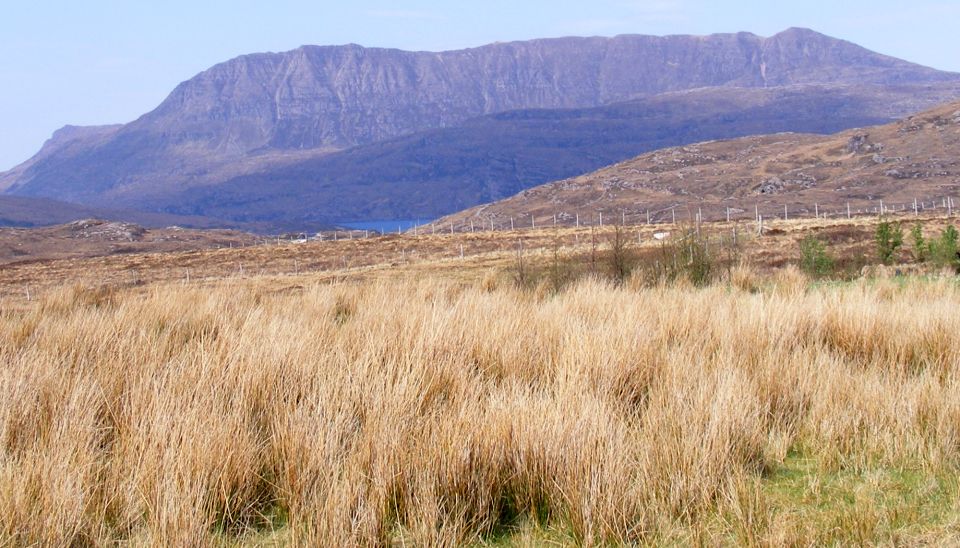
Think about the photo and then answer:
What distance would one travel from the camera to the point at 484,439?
4.11 metres

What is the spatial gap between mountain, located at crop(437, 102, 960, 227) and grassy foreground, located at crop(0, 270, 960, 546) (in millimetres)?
86391

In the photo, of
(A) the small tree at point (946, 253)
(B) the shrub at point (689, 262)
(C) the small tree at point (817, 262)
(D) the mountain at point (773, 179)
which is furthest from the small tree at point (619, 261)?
(D) the mountain at point (773, 179)

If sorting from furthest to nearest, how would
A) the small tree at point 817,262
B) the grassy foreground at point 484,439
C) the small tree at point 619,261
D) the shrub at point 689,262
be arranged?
the small tree at point 817,262, the small tree at point 619,261, the shrub at point 689,262, the grassy foreground at point 484,439

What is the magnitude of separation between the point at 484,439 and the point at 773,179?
116 metres

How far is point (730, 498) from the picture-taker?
12.3 feet

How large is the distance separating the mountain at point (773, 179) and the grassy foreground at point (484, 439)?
283 feet

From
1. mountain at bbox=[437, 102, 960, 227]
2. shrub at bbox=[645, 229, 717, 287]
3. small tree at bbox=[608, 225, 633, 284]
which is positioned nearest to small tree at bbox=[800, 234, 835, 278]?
shrub at bbox=[645, 229, 717, 287]

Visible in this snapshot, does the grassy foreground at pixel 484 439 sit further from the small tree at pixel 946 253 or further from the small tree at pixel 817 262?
the small tree at pixel 817 262

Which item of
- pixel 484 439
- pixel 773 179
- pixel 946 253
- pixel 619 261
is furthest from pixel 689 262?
pixel 773 179

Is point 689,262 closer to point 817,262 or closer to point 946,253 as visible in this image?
point 817,262

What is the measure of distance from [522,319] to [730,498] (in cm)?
404

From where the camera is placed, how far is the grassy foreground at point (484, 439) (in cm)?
357

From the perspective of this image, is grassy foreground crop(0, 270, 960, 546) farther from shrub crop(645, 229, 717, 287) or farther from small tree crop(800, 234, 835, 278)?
small tree crop(800, 234, 835, 278)

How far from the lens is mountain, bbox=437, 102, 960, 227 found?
9556 cm
